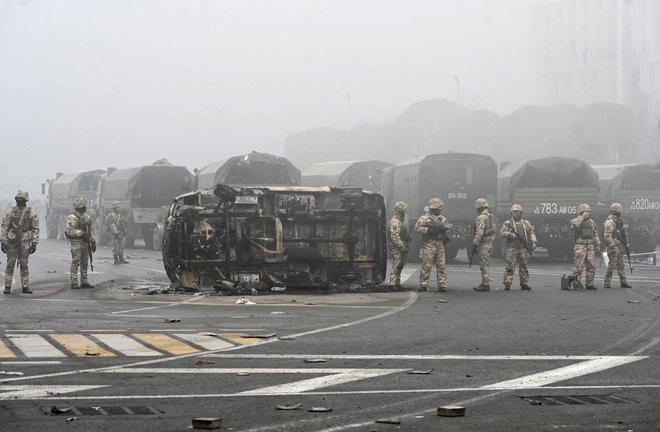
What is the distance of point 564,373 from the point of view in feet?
35.1

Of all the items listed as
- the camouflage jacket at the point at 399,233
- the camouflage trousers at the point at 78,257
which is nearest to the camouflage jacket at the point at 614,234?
the camouflage jacket at the point at 399,233

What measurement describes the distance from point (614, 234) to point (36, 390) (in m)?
16.1

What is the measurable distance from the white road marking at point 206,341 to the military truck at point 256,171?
77.5 ft

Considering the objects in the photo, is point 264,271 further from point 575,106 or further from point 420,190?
point 575,106

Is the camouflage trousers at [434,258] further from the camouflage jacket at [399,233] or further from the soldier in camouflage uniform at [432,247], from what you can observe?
the camouflage jacket at [399,233]

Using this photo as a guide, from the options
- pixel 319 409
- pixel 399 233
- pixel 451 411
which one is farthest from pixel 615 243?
pixel 319 409

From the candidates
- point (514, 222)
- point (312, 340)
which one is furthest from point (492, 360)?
point (514, 222)

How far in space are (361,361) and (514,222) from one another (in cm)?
1208

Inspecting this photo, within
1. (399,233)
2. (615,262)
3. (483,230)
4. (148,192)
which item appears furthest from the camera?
(148,192)

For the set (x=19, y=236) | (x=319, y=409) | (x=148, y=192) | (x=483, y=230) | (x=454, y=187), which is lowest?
(x=319, y=409)

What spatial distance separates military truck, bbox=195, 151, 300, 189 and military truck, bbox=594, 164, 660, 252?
9.79 m

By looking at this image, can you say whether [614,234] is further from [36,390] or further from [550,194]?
[36,390]

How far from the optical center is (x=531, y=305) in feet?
61.4

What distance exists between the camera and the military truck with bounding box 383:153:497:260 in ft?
115
